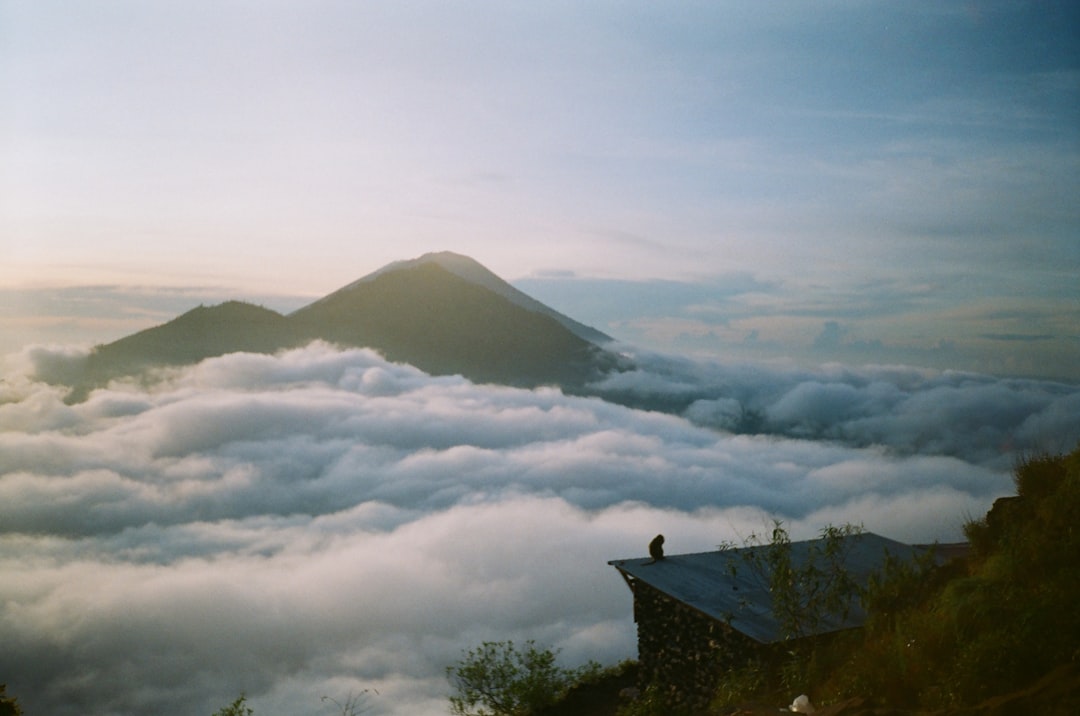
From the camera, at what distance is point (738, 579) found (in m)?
16.9

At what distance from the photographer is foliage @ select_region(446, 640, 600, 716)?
24.1 m

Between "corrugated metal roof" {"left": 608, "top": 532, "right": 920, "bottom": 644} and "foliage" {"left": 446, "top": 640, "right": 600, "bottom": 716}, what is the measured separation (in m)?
8.19

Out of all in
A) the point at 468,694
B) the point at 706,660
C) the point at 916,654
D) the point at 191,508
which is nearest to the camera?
the point at 916,654

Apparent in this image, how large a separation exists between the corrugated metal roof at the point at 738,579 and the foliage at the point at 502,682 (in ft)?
26.9

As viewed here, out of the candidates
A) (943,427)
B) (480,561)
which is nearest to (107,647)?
(480,561)

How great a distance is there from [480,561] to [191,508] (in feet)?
346

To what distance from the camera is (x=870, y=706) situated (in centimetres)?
756

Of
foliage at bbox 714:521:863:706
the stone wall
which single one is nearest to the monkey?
the stone wall

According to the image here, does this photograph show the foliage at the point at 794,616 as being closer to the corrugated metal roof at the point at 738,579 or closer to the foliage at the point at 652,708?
the corrugated metal roof at the point at 738,579

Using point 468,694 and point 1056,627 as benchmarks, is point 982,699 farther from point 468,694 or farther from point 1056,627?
point 468,694

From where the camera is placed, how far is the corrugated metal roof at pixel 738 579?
46.8 ft

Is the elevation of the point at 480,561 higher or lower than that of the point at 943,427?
lower

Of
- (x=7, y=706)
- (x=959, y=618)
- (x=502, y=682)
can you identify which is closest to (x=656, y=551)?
(x=502, y=682)

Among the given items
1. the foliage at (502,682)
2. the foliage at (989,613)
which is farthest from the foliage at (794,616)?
the foliage at (502,682)
